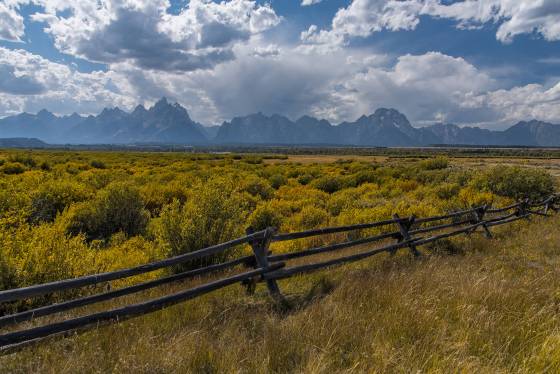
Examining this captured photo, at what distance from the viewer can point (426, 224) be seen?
34.0 feet

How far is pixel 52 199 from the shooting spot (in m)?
11.5

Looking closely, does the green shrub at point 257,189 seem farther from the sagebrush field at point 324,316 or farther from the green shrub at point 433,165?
the green shrub at point 433,165

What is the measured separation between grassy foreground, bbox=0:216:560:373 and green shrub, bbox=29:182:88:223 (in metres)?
9.19

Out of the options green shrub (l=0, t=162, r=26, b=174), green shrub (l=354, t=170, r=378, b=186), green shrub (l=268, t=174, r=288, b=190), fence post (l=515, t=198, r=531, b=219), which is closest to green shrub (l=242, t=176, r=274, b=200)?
green shrub (l=268, t=174, r=288, b=190)

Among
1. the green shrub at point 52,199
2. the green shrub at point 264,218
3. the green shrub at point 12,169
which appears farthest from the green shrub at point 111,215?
the green shrub at point 12,169

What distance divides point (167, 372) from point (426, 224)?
9.41 meters

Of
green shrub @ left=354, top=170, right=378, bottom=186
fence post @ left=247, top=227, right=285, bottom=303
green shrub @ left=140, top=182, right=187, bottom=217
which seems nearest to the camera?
fence post @ left=247, top=227, right=285, bottom=303

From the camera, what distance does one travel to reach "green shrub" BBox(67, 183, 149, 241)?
10.4 meters

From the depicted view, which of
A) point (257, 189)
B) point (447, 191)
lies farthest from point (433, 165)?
point (257, 189)

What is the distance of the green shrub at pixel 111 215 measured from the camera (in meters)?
10.4

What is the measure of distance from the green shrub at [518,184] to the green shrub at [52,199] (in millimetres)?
19771

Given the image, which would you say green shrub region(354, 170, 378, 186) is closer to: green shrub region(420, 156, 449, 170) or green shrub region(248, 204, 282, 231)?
green shrub region(420, 156, 449, 170)

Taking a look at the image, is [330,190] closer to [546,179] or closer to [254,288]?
[546,179]

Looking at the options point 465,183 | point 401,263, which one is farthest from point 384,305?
point 465,183
